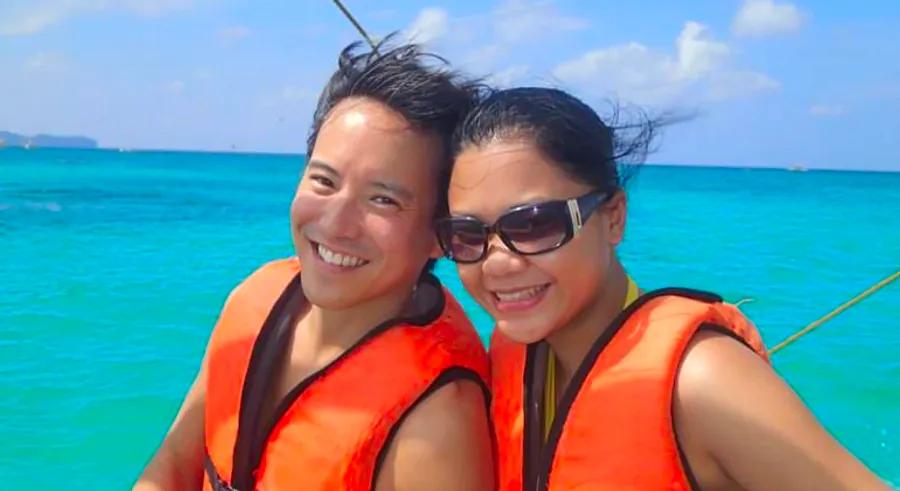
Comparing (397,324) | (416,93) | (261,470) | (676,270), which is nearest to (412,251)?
(397,324)

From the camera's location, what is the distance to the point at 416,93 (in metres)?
1.99

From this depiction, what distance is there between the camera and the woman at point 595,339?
5.10ft

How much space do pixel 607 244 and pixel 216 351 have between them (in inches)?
44.0

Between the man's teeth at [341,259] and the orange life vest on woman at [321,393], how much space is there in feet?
0.67

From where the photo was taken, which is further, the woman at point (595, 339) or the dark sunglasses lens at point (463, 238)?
the dark sunglasses lens at point (463, 238)

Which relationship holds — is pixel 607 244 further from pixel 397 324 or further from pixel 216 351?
pixel 216 351

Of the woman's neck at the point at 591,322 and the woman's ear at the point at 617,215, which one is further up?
the woman's ear at the point at 617,215

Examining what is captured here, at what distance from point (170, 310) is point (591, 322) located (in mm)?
9981

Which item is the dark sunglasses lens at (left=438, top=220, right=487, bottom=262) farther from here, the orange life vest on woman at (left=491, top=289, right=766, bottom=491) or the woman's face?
the orange life vest on woman at (left=491, top=289, right=766, bottom=491)

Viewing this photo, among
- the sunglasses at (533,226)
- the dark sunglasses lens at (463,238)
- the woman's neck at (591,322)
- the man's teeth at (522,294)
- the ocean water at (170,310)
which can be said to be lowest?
the ocean water at (170,310)

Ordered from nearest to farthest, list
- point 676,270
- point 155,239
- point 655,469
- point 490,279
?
1. point 655,469
2. point 490,279
3. point 676,270
4. point 155,239

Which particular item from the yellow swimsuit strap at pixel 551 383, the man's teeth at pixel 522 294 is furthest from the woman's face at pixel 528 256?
the yellow swimsuit strap at pixel 551 383

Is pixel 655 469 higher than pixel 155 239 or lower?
higher

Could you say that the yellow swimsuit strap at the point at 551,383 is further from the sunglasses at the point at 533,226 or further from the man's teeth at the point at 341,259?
the man's teeth at the point at 341,259
